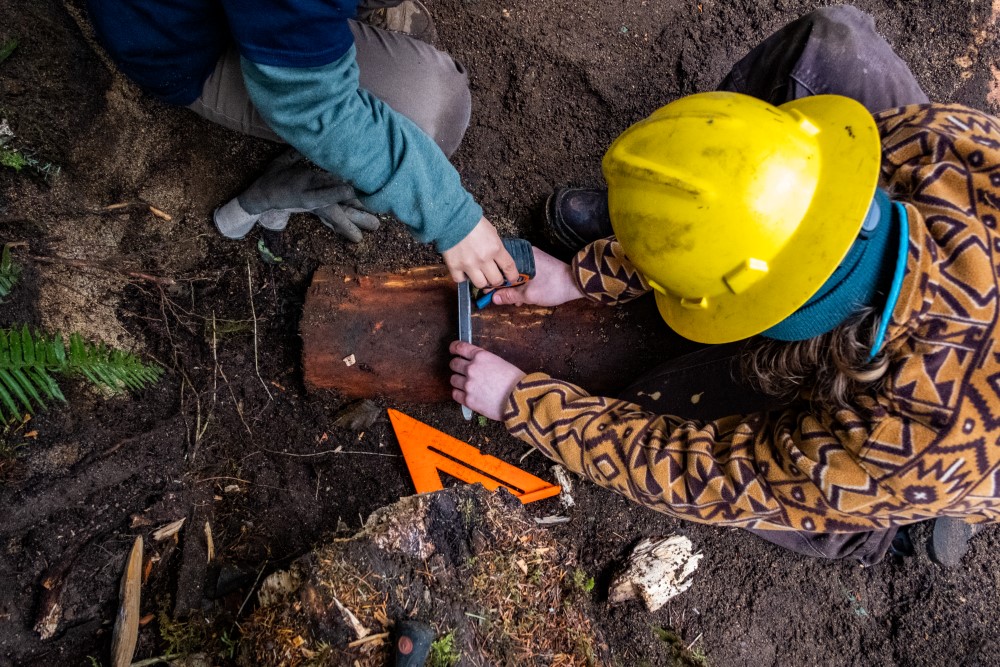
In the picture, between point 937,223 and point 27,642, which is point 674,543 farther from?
point 27,642

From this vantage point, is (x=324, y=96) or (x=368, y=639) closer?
(x=324, y=96)

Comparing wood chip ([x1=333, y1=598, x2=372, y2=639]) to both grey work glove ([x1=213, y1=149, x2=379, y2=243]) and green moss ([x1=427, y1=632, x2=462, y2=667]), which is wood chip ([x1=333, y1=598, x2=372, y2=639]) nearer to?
green moss ([x1=427, y1=632, x2=462, y2=667])

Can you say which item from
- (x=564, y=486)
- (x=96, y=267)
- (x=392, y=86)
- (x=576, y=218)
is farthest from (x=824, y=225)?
(x=96, y=267)

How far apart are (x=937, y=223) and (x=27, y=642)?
7.64 feet

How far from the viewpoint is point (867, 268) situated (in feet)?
4.36

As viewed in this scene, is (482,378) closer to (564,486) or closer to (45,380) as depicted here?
(564,486)

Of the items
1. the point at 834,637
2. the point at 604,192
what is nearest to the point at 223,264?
the point at 604,192

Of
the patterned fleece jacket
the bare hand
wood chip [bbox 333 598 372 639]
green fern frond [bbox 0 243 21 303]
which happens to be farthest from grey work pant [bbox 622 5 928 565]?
green fern frond [bbox 0 243 21 303]

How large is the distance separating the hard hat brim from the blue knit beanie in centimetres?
6

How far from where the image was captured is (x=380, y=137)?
1.44 m

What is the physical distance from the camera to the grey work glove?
1922 mm

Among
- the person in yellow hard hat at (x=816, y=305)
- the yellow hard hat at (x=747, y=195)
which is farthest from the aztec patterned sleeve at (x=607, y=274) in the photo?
the yellow hard hat at (x=747, y=195)

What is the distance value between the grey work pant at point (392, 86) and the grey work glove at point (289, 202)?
0.39 ft

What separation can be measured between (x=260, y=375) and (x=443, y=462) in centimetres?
66
